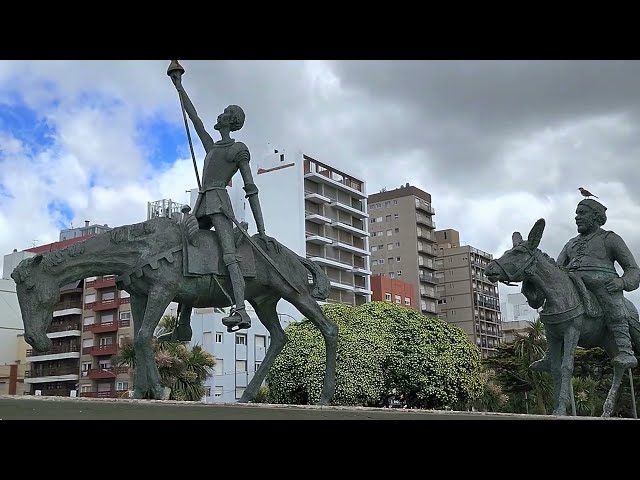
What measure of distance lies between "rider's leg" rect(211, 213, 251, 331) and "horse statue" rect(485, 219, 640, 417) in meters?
3.42

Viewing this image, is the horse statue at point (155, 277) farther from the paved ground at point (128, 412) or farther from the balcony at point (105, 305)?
the balcony at point (105, 305)

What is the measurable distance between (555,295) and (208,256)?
494 cm

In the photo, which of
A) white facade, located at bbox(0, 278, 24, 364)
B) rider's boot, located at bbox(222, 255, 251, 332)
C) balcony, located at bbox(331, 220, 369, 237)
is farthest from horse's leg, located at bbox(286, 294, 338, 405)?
balcony, located at bbox(331, 220, 369, 237)

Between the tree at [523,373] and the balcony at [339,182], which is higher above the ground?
the balcony at [339,182]

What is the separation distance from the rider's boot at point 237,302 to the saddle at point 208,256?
5.6 inches

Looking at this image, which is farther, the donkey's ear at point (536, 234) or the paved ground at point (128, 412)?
the donkey's ear at point (536, 234)

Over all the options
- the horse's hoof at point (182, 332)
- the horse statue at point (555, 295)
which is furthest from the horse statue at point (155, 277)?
the horse statue at point (555, 295)

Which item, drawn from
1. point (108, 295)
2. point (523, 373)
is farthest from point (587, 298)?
point (108, 295)

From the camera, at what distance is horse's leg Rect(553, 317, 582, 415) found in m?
10.9

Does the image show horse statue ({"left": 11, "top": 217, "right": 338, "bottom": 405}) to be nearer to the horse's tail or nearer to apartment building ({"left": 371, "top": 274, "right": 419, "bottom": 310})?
the horse's tail

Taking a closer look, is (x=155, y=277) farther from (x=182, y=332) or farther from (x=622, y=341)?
(x=622, y=341)

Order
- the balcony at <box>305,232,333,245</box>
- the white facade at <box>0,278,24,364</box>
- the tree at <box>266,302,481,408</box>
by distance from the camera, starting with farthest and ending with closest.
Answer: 1. the balcony at <box>305,232,333,245</box>
2. the white facade at <box>0,278,24,364</box>
3. the tree at <box>266,302,481,408</box>

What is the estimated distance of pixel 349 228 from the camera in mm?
77438

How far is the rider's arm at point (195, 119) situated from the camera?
11.2 m
